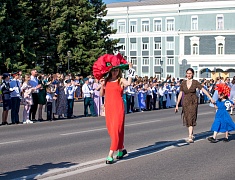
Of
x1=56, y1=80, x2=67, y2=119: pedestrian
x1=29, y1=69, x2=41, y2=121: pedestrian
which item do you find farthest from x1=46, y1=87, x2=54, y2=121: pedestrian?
x1=56, y1=80, x2=67, y2=119: pedestrian

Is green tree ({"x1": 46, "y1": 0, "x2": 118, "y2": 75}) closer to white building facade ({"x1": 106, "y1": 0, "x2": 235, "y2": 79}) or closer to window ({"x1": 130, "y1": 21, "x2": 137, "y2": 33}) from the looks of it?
white building facade ({"x1": 106, "y1": 0, "x2": 235, "y2": 79})

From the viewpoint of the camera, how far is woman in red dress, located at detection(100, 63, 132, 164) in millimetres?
10781

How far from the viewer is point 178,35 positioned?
79.4 m

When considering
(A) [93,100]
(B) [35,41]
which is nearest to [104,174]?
(A) [93,100]

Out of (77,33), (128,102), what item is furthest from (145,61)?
(128,102)

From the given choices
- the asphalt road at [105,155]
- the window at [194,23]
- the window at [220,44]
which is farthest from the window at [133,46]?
the asphalt road at [105,155]

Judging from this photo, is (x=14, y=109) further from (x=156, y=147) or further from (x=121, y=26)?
(x=121, y=26)

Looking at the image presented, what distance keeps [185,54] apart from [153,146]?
6649 centimetres

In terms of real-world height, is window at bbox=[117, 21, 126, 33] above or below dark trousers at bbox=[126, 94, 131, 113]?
above

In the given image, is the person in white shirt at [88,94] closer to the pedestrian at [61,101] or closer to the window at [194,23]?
the pedestrian at [61,101]

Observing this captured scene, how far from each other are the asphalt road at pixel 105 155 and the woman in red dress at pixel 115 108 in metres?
0.46

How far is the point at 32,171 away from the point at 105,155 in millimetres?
2354

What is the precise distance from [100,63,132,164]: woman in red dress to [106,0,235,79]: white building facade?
63.5 meters

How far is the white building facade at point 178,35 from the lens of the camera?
76062 mm
